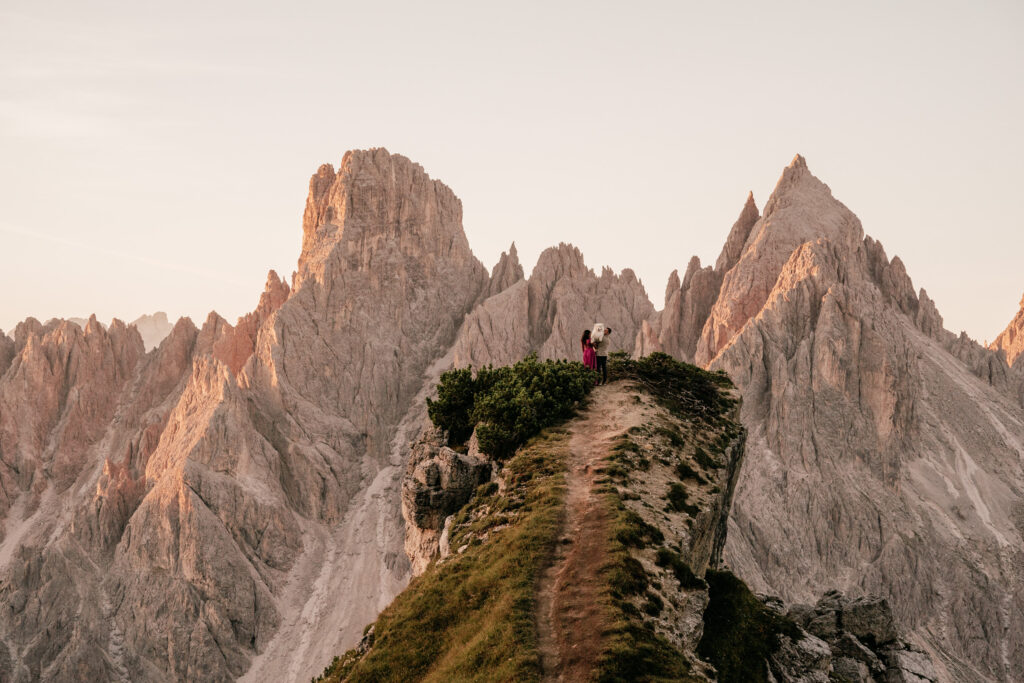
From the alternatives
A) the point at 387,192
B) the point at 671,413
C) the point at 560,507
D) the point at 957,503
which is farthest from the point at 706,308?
the point at 560,507

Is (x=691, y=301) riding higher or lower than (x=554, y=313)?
lower

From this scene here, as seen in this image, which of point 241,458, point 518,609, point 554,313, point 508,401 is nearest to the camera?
point 518,609

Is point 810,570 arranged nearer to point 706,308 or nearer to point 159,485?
point 706,308

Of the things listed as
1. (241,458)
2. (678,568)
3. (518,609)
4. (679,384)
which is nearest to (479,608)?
(518,609)

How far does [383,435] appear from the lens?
15912 cm

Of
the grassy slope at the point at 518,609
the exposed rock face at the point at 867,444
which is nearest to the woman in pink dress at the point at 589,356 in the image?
the grassy slope at the point at 518,609

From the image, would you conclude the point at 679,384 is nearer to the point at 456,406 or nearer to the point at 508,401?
the point at 508,401

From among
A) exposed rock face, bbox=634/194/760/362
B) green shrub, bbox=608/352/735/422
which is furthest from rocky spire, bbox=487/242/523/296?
green shrub, bbox=608/352/735/422

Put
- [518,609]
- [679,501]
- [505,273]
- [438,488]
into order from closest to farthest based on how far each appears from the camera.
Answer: [518,609]
[679,501]
[438,488]
[505,273]

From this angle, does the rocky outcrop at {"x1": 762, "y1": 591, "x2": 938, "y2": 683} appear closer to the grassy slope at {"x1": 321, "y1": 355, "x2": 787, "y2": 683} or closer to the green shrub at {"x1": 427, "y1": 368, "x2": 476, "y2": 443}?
the grassy slope at {"x1": 321, "y1": 355, "x2": 787, "y2": 683}

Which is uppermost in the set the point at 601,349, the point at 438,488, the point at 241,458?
the point at 241,458

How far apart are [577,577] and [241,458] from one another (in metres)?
117

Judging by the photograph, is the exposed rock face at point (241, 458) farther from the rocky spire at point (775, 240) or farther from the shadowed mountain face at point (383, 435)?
the rocky spire at point (775, 240)

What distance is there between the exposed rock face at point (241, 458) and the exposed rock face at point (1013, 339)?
10965 cm
